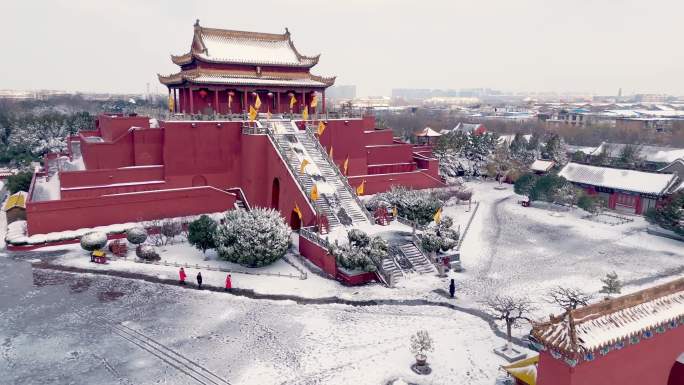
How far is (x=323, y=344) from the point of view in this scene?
1331 cm

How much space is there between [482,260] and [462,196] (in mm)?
11483

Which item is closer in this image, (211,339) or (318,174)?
(211,339)

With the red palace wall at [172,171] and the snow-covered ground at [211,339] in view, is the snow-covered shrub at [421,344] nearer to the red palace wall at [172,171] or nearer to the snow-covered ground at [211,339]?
the snow-covered ground at [211,339]

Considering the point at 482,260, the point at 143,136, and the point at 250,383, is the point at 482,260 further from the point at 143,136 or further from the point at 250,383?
the point at 143,136

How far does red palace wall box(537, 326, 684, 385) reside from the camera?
786 cm

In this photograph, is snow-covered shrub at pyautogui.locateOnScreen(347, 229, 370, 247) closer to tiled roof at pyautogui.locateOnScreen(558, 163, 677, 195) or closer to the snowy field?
the snowy field

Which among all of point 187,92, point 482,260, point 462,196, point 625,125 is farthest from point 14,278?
point 625,125

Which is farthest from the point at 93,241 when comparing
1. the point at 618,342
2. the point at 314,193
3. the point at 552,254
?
the point at 552,254

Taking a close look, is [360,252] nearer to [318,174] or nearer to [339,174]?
[318,174]

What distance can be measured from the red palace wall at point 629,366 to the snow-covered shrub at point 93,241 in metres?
18.0

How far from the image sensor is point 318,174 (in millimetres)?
23812

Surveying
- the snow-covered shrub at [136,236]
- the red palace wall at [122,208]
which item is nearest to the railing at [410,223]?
the red palace wall at [122,208]

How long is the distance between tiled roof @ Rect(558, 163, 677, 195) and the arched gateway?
22729 millimetres

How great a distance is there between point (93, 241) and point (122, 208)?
10.9ft
